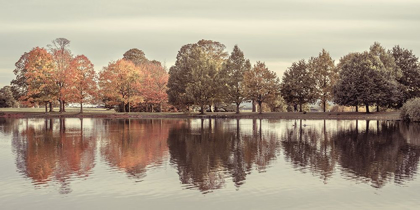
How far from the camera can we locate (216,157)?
31.2 m

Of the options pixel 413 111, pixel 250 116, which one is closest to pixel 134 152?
pixel 413 111

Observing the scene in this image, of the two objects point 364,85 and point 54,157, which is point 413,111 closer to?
point 364,85

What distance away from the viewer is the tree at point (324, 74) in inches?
3893

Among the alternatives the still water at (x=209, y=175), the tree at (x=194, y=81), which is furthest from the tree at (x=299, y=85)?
the still water at (x=209, y=175)

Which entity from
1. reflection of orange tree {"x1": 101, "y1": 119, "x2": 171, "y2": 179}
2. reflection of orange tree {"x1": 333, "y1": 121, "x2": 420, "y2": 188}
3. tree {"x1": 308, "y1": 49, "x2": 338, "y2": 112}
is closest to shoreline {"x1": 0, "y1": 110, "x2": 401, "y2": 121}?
tree {"x1": 308, "y1": 49, "x2": 338, "y2": 112}

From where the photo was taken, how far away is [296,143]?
133 feet

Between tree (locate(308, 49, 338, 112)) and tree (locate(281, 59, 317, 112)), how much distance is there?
1294 millimetres

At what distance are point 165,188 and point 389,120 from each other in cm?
6747

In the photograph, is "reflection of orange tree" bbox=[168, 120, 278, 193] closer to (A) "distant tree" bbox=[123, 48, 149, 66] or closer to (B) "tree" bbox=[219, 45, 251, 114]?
(B) "tree" bbox=[219, 45, 251, 114]

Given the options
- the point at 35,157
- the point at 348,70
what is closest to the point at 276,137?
the point at 35,157

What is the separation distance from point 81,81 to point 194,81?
2645 cm

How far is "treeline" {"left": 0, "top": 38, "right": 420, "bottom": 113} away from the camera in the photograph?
93.4 metres

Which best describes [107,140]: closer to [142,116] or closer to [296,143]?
[296,143]

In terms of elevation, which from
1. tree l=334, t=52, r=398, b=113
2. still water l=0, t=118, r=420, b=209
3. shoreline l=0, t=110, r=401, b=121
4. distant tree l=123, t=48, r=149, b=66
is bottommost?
still water l=0, t=118, r=420, b=209
